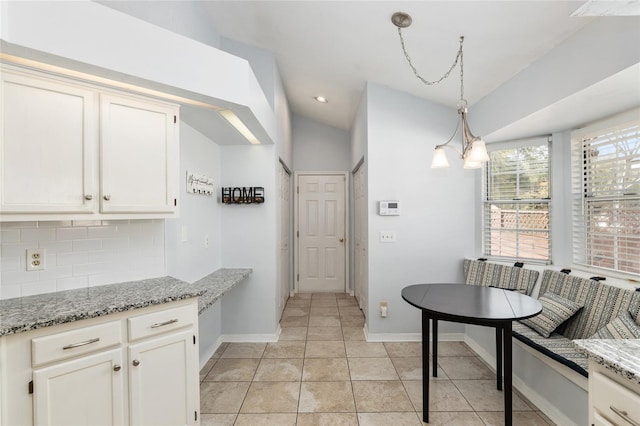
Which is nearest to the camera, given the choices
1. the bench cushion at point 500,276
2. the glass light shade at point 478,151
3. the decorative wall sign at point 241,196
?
the glass light shade at point 478,151

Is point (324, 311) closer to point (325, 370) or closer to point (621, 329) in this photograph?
point (325, 370)

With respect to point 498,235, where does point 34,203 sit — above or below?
above

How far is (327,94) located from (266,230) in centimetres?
201

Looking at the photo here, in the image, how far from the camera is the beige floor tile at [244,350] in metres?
2.84

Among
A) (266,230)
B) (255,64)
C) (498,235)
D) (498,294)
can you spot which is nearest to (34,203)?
(266,230)

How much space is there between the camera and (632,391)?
96 centimetres

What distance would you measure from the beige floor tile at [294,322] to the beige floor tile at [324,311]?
205mm

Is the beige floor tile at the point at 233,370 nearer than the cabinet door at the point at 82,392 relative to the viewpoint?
No

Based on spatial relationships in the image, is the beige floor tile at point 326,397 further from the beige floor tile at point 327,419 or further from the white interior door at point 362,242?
the white interior door at point 362,242

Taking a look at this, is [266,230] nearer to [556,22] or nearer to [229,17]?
[229,17]

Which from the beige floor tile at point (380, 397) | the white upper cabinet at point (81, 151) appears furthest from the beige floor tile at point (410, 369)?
Result: the white upper cabinet at point (81, 151)

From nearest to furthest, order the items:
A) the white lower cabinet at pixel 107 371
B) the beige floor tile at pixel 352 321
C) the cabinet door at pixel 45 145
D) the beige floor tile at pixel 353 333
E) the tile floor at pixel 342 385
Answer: the white lower cabinet at pixel 107 371 → the cabinet door at pixel 45 145 → the tile floor at pixel 342 385 → the beige floor tile at pixel 353 333 → the beige floor tile at pixel 352 321

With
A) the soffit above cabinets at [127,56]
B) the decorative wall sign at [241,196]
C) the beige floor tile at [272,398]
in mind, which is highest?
the soffit above cabinets at [127,56]

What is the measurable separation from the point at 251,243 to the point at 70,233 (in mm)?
1642
